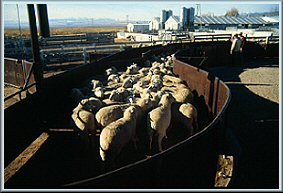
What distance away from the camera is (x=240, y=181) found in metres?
4.52

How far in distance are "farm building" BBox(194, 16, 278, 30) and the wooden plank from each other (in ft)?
154

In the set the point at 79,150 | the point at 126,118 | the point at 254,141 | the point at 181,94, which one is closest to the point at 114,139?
the point at 126,118

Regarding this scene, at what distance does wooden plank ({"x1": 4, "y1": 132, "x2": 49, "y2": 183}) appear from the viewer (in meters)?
4.74

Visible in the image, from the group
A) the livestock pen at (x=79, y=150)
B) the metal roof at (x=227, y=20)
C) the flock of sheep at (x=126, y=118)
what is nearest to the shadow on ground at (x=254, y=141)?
the livestock pen at (x=79, y=150)

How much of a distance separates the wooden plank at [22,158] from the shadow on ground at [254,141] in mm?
4163

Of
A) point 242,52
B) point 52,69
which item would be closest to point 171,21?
point 242,52

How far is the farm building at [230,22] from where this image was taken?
49000 mm

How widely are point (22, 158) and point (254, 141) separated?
213 inches

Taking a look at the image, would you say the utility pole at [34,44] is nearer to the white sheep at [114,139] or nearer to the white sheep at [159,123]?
the white sheep at [114,139]

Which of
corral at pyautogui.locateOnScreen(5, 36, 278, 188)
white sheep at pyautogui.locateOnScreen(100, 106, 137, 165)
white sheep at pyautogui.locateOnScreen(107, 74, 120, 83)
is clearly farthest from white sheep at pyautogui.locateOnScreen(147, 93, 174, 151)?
white sheep at pyautogui.locateOnScreen(107, 74, 120, 83)

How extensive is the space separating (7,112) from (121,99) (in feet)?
9.71

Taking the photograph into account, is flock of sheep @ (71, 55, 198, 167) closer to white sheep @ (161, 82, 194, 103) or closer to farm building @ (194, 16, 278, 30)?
white sheep @ (161, 82, 194, 103)

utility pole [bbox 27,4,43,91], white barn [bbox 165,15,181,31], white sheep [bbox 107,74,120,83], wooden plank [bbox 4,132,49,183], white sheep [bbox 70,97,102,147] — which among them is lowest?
wooden plank [bbox 4,132,49,183]

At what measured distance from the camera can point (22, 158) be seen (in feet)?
17.3
